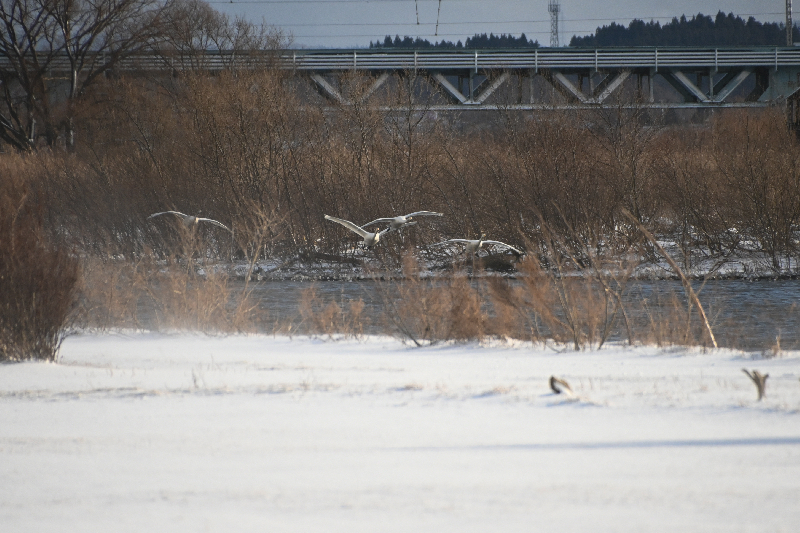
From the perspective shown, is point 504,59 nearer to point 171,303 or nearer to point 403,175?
point 403,175

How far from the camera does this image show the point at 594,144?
2783cm

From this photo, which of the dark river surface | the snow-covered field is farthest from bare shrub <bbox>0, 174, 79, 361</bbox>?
the dark river surface

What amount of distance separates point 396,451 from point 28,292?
6.10 m

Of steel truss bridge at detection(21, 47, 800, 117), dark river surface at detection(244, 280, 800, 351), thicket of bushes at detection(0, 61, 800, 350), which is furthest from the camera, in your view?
steel truss bridge at detection(21, 47, 800, 117)

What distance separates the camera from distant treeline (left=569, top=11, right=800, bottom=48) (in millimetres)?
116338

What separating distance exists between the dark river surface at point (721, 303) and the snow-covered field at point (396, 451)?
15.1 ft

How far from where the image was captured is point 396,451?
5.19 meters

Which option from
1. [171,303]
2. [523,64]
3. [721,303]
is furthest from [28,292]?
[523,64]

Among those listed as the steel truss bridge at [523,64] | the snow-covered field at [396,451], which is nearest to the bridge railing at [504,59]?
the steel truss bridge at [523,64]

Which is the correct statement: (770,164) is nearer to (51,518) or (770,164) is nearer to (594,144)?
(594,144)

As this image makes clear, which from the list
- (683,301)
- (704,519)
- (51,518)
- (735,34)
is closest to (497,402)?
(704,519)

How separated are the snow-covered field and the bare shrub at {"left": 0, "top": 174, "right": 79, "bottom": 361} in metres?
0.71

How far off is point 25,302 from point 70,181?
2249 cm

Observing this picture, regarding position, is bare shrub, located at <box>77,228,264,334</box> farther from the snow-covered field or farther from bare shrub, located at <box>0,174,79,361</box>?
the snow-covered field
